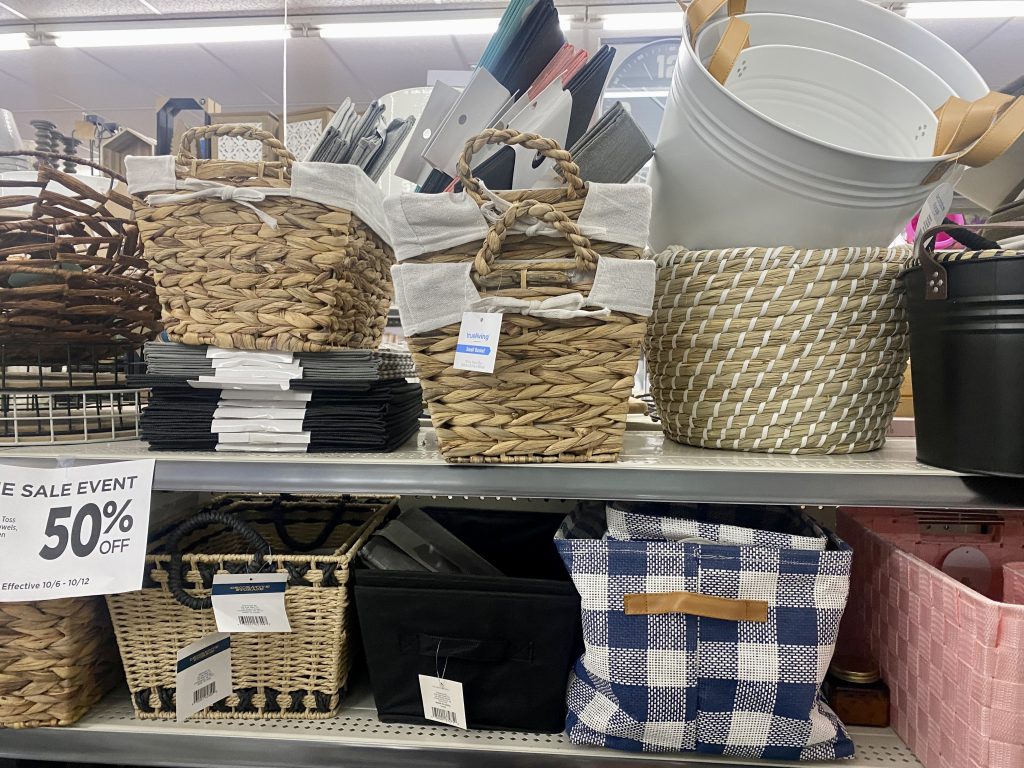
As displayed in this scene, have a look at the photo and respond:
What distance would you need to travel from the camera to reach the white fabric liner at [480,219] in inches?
31.9

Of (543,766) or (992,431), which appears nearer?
(992,431)

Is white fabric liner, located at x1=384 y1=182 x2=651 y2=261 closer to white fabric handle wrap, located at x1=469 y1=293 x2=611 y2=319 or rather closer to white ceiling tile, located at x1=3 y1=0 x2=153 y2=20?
white fabric handle wrap, located at x1=469 y1=293 x2=611 y2=319

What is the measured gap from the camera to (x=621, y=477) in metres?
0.86

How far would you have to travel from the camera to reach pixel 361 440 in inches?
39.1

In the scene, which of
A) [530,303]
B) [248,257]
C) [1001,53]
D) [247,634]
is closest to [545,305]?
[530,303]

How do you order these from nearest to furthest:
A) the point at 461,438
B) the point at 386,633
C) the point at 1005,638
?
the point at 1005,638, the point at 461,438, the point at 386,633

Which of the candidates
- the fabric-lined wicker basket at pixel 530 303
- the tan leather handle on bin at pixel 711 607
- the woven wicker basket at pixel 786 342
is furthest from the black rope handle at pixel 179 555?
Answer: the woven wicker basket at pixel 786 342

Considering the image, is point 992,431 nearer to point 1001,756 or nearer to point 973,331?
point 973,331

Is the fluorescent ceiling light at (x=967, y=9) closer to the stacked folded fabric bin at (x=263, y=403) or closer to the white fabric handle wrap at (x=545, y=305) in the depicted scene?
the white fabric handle wrap at (x=545, y=305)

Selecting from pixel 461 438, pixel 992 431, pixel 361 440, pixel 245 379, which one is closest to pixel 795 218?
pixel 992 431

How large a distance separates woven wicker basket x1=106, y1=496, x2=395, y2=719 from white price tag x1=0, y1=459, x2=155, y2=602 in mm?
64

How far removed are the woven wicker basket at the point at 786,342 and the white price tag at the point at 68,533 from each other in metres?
0.89

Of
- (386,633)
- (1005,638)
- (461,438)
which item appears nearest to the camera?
(1005,638)

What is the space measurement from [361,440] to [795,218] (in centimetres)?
75
